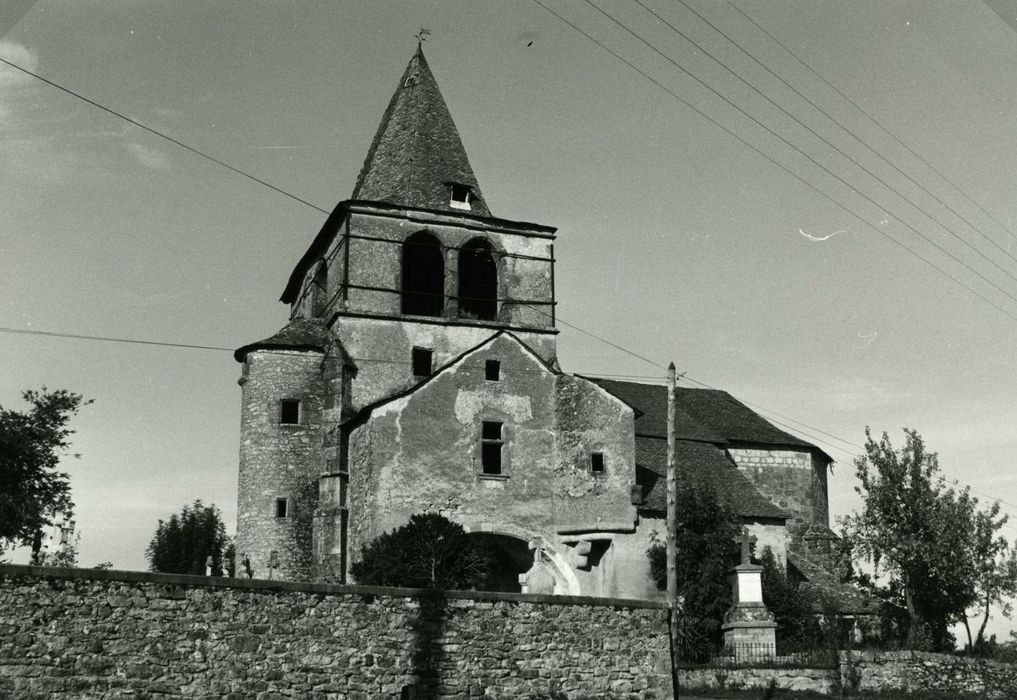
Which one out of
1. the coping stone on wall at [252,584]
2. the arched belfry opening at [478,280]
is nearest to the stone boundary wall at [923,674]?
the coping stone on wall at [252,584]

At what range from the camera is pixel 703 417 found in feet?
137

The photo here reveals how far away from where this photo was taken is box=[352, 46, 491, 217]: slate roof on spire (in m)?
34.6

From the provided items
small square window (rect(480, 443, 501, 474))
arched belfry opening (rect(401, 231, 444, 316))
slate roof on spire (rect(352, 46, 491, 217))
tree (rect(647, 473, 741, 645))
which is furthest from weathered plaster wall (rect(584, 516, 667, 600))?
slate roof on spire (rect(352, 46, 491, 217))

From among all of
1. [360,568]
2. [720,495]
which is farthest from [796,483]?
[360,568]

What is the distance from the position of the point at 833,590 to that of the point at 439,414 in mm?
14354

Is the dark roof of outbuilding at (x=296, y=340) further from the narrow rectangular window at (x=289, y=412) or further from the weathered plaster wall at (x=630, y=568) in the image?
the weathered plaster wall at (x=630, y=568)

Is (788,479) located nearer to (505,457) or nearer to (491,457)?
(505,457)

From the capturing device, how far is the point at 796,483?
136 feet

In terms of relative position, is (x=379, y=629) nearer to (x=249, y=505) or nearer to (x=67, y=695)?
(x=67, y=695)

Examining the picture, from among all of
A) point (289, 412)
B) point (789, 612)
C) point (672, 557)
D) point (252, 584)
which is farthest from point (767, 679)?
point (289, 412)

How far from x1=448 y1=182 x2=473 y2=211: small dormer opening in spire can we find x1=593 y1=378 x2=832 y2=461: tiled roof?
8961 millimetres

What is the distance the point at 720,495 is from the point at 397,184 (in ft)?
45.4

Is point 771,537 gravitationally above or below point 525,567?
above

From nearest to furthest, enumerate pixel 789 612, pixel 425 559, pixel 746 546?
1. pixel 425 559
2. pixel 746 546
3. pixel 789 612
